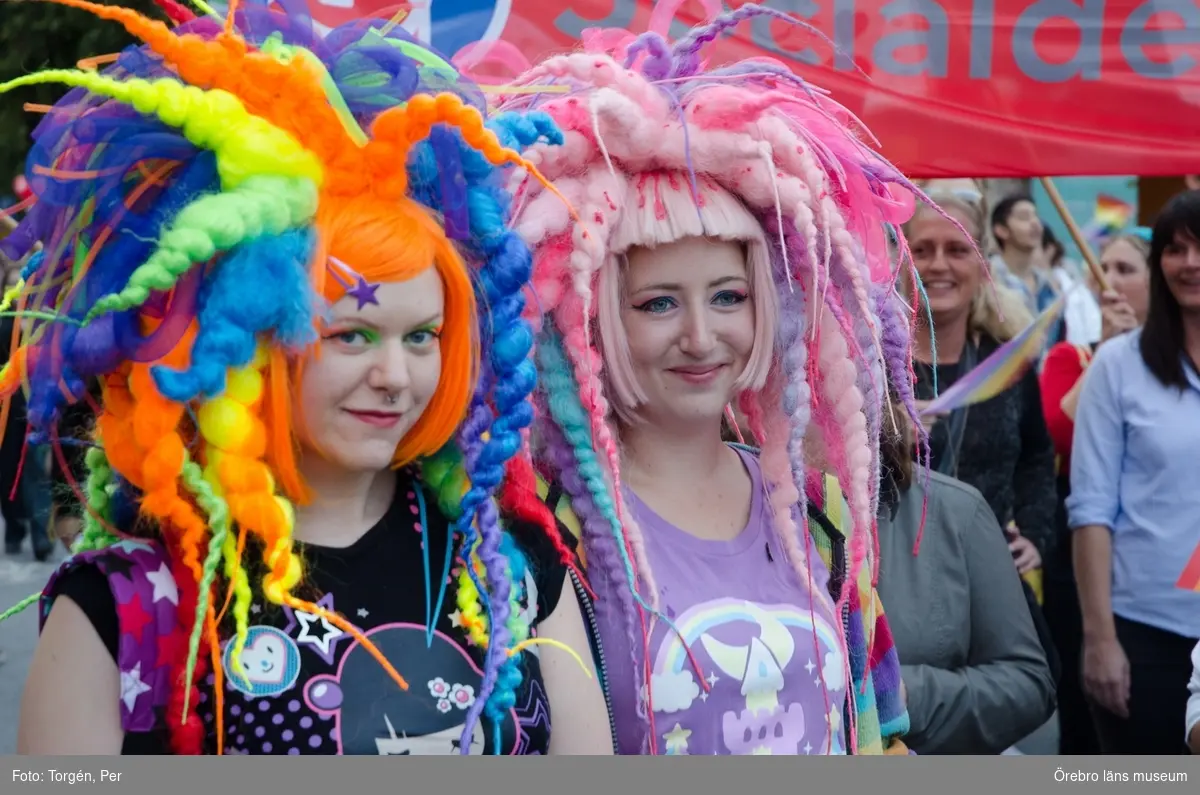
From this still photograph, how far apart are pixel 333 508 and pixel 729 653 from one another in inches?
25.7

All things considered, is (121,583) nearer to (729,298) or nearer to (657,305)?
(657,305)

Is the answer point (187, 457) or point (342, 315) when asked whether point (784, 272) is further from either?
point (187, 457)

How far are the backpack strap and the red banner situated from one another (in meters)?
1.95

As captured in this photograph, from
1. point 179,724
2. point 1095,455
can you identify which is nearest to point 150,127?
point 179,724

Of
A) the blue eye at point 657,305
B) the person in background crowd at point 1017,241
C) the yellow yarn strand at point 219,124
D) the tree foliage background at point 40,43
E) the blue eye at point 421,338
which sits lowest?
the blue eye at point 421,338

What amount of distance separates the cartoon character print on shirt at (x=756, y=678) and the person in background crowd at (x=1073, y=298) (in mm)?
6006

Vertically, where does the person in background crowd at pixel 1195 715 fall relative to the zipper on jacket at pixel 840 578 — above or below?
below

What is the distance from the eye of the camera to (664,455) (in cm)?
247

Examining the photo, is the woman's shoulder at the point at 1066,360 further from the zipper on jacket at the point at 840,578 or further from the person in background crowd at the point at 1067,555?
the zipper on jacket at the point at 840,578

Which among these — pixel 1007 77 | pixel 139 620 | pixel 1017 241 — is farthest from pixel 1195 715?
pixel 1017 241

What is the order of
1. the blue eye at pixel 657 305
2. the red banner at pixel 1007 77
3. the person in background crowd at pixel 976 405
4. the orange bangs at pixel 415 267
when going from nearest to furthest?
1. the orange bangs at pixel 415 267
2. the blue eye at pixel 657 305
3. the red banner at pixel 1007 77
4. the person in background crowd at pixel 976 405

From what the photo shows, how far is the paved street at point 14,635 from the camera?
5.24 m

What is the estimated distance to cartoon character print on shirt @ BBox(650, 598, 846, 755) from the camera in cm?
224

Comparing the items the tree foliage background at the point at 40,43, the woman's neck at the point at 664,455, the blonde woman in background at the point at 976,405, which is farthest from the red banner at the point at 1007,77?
the tree foliage background at the point at 40,43
